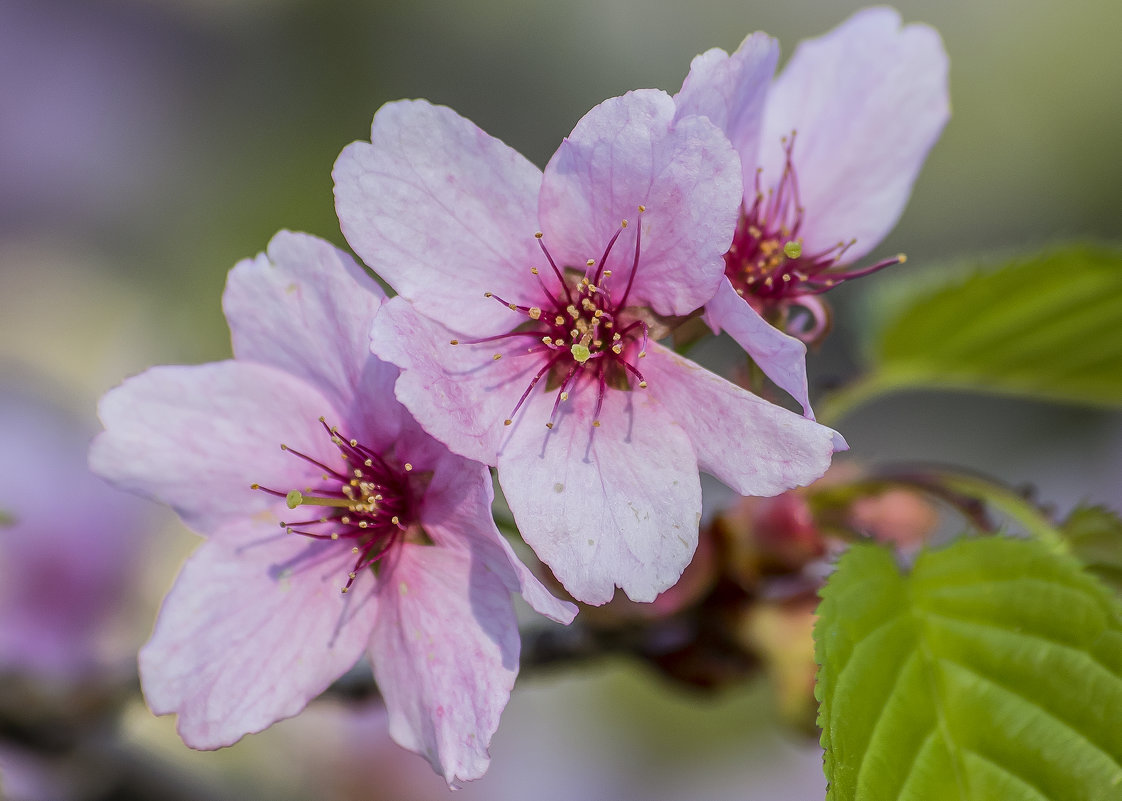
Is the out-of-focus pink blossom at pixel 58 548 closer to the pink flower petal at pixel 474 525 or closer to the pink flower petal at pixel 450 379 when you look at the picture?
the pink flower petal at pixel 474 525

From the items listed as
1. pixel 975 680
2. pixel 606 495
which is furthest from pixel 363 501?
pixel 975 680

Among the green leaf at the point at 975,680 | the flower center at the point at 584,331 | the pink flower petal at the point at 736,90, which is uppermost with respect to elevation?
the pink flower petal at the point at 736,90

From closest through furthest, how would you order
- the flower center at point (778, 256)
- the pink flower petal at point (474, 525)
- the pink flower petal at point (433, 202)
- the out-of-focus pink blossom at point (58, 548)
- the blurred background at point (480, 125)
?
the pink flower petal at point (474, 525)
the pink flower petal at point (433, 202)
the flower center at point (778, 256)
the out-of-focus pink blossom at point (58, 548)
the blurred background at point (480, 125)

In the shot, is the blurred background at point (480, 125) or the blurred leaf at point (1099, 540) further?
the blurred background at point (480, 125)

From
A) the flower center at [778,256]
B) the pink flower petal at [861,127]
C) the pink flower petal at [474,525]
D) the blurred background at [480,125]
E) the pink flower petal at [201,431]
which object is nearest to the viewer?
the pink flower petal at [474,525]

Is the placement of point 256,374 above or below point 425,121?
below

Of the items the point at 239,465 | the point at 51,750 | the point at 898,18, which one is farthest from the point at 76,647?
the point at 898,18

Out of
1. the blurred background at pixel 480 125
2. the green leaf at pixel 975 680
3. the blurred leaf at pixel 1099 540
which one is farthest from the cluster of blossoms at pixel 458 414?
the blurred background at pixel 480 125

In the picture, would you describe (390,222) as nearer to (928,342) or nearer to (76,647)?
(928,342)
